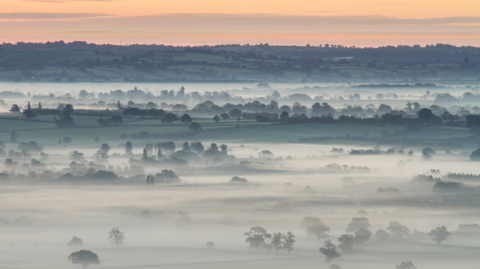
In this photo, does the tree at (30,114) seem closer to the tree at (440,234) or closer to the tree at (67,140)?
the tree at (67,140)

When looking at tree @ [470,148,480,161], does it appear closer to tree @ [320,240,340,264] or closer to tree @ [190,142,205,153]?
tree @ [190,142,205,153]

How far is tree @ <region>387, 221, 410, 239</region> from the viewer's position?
183 feet

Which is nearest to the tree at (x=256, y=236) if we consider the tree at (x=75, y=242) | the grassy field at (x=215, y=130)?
the tree at (x=75, y=242)

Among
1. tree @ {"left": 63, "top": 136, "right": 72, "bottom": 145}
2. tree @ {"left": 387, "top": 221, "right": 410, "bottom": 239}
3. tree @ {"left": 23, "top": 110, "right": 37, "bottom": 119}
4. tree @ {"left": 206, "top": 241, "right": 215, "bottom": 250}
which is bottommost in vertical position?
tree @ {"left": 206, "top": 241, "right": 215, "bottom": 250}

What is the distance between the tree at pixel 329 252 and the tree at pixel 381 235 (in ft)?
17.8

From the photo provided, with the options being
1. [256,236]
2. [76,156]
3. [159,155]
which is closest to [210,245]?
[256,236]

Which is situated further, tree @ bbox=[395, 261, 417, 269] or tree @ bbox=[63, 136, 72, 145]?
tree @ bbox=[63, 136, 72, 145]

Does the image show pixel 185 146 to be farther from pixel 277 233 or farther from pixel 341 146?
pixel 277 233

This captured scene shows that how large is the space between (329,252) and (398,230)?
11.6m

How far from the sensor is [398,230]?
56.4 m

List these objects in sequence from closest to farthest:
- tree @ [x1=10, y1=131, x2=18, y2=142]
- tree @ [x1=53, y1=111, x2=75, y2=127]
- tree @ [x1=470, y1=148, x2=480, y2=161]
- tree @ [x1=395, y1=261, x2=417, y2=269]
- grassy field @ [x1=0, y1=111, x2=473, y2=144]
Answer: tree @ [x1=395, y1=261, x2=417, y2=269], tree @ [x1=470, y1=148, x2=480, y2=161], tree @ [x1=10, y1=131, x2=18, y2=142], grassy field @ [x1=0, y1=111, x2=473, y2=144], tree @ [x1=53, y1=111, x2=75, y2=127]

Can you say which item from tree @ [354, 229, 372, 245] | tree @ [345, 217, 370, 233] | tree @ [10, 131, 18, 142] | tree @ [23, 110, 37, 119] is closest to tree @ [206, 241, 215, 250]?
tree @ [354, 229, 372, 245]

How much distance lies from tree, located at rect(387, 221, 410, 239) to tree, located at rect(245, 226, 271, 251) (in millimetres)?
10474

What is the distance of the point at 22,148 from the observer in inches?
4523
